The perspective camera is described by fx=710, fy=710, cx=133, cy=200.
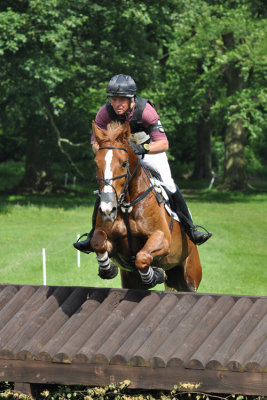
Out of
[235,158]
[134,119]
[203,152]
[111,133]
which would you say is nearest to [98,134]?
[111,133]

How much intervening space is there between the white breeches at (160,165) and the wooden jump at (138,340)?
158cm

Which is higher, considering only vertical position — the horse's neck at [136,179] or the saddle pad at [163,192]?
the horse's neck at [136,179]

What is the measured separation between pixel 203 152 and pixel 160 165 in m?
40.8

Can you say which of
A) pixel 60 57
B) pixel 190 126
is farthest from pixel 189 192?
pixel 60 57

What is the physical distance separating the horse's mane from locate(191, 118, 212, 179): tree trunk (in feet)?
136

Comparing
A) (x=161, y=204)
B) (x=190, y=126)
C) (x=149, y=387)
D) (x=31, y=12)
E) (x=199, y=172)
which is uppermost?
(x=31, y=12)

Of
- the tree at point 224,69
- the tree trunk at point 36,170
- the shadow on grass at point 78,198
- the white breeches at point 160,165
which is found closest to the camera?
the white breeches at point 160,165

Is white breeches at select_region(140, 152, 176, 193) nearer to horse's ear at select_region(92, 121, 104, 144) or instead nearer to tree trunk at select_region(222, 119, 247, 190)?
horse's ear at select_region(92, 121, 104, 144)

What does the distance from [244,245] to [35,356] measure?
15279 millimetres

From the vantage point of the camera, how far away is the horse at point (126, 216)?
715 centimetres

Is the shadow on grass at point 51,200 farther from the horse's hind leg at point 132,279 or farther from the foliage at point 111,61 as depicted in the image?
the horse's hind leg at point 132,279

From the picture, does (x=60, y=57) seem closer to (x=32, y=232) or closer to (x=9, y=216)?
(x=9, y=216)

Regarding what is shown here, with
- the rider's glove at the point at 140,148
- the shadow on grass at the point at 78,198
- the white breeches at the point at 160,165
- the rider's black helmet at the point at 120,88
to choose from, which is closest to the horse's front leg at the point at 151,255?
the rider's glove at the point at 140,148

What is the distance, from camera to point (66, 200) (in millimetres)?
34094
